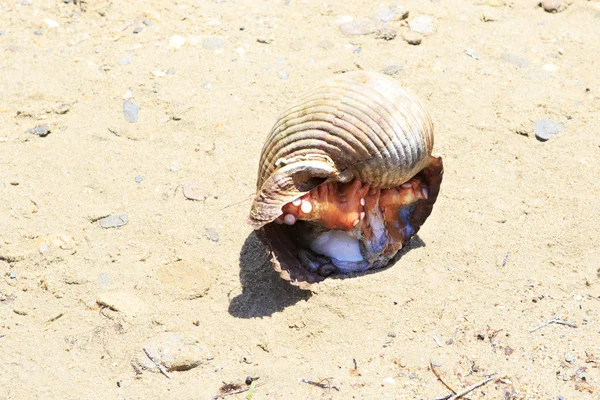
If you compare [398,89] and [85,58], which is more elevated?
[398,89]

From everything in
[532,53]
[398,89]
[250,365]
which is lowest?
[250,365]

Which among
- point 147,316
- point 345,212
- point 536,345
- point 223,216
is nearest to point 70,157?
point 223,216

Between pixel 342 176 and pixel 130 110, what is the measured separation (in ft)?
7.46

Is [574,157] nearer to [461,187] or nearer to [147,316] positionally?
[461,187]

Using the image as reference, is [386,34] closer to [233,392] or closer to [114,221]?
[114,221]

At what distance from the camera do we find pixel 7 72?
20.7 feet

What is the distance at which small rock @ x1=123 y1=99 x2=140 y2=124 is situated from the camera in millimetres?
5854

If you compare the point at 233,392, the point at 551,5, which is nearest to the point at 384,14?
the point at 551,5

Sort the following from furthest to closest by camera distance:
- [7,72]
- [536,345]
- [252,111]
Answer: [7,72]
[252,111]
[536,345]

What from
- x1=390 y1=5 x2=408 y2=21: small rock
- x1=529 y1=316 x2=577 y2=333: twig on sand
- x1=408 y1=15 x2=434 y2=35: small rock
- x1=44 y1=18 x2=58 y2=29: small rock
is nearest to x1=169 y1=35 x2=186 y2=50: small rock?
x1=44 y1=18 x2=58 y2=29: small rock

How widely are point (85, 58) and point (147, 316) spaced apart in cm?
288

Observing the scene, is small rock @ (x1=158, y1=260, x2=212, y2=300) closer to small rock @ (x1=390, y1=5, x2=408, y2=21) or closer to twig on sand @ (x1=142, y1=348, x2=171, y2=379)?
twig on sand @ (x1=142, y1=348, x2=171, y2=379)

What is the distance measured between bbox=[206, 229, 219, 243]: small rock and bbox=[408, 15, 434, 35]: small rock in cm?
280

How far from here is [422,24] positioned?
6730mm
